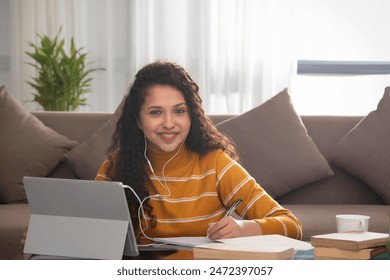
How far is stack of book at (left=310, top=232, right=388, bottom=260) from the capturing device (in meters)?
1.49

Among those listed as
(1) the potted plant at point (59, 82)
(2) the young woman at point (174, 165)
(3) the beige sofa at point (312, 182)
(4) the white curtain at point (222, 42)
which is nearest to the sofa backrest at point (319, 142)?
(3) the beige sofa at point (312, 182)

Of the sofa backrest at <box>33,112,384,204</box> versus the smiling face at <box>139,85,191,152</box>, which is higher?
the smiling face at <box>139,85,191,152</box>

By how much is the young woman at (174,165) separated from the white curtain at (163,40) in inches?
130

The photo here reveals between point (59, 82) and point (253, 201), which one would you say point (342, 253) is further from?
point (59, 82)

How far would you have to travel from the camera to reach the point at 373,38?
5336mm

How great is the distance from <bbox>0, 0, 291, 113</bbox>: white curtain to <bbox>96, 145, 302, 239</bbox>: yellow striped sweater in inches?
132

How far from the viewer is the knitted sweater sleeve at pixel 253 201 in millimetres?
1803

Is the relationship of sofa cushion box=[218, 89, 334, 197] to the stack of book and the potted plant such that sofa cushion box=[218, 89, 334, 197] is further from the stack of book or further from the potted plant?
the potted plant

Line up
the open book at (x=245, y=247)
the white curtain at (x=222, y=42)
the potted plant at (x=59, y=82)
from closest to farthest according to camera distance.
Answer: the open book at (x=245, y=247) < the potted plant at (x=59, y=82) < the white curtain at (x=222, y=42)

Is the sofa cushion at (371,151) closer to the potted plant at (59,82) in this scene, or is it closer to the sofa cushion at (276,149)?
the sofa cushion at (276,149)

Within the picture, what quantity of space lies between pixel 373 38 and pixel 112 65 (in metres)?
1.93

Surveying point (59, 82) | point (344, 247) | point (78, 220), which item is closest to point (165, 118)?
point (78, 220)

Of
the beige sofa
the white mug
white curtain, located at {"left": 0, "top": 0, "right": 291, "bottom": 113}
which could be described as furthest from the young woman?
white curtain, located at {"left": 0, "top": 0, "right": 291, "bottom": 113}

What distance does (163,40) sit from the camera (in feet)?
17.8
